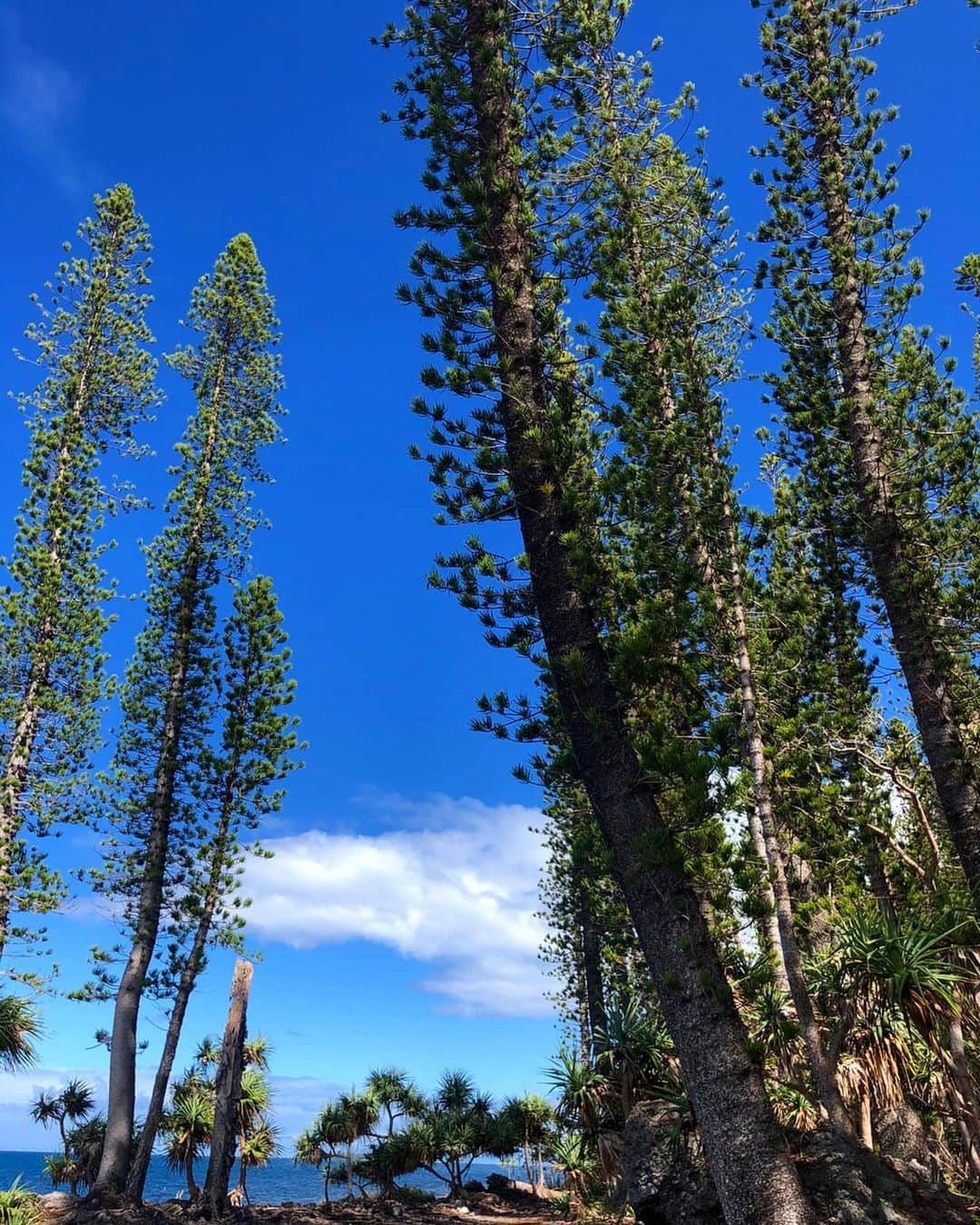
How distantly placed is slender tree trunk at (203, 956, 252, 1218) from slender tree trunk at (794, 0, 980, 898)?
32.8 ft

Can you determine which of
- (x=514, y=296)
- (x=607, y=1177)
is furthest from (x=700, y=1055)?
(x=514, y=296)

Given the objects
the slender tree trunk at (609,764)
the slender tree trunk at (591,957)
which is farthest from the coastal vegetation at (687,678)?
the slender tree trunk at (591,957)

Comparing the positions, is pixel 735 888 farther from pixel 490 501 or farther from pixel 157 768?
pixel 157 768

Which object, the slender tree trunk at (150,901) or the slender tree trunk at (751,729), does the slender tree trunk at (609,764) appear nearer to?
the slender tree trunk at (751,729)

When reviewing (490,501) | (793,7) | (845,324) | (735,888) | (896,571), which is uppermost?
(793,7)

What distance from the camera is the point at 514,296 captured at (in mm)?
7879

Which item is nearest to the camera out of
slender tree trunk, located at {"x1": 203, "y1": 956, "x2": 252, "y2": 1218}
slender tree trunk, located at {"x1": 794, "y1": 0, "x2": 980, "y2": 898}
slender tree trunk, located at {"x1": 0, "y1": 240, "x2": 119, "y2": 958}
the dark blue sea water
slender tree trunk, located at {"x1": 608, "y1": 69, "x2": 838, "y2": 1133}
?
slender tree trunk, located at {"x1": 608, "y1": 69, "x2": 838, "y2": 1133}

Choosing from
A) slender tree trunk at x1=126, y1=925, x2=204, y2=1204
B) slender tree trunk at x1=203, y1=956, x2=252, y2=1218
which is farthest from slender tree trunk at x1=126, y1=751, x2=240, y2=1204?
slender tree trunk at x1=203, y1=956, x2=252, y2=1218

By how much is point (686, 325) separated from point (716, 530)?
273cm

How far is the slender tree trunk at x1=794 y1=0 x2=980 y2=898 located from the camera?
368 inches

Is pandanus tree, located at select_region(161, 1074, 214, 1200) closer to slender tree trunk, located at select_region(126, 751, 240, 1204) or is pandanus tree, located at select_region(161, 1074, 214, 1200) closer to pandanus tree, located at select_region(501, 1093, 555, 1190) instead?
slender tree trunk, located at select_region(126, 751, 240, 1204)

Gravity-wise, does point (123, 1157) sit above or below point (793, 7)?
below

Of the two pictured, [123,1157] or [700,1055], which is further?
[123,1157]

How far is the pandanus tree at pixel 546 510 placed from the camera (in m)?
5.62
